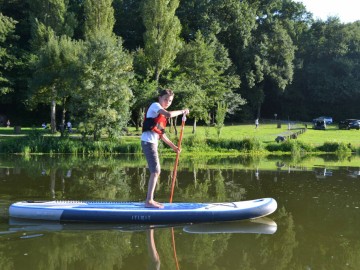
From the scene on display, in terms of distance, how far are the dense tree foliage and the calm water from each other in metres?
16.7

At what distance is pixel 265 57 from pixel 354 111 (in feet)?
63.6

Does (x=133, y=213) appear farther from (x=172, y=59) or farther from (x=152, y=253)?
(x=172, y=59)

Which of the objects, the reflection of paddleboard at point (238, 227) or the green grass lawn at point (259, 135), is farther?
the green grass lawn at point (259, 135)

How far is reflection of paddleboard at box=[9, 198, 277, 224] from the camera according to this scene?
10125 millimetres

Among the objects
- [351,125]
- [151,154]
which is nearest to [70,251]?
[151,154]

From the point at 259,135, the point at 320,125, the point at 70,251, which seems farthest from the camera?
the point at 320,125

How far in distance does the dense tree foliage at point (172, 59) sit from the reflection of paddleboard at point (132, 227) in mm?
21164

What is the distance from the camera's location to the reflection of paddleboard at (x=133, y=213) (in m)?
10.1

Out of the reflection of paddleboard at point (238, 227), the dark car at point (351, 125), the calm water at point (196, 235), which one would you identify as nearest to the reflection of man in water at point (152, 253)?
the calm water at point (196, 235)

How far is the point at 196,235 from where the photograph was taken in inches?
371

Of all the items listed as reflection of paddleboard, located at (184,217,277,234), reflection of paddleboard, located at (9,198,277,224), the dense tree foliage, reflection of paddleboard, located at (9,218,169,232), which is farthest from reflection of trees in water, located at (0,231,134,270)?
the dense tree foliage

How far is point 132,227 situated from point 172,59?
35799 millimetres

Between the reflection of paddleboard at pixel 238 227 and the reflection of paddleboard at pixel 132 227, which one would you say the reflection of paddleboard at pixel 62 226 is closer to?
the reflection of paddleboard at pixel 132 227

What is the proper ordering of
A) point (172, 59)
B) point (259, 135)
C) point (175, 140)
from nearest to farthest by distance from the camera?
1. point (175, 140)
2. point (259, 135)
3. point (172, 59)
